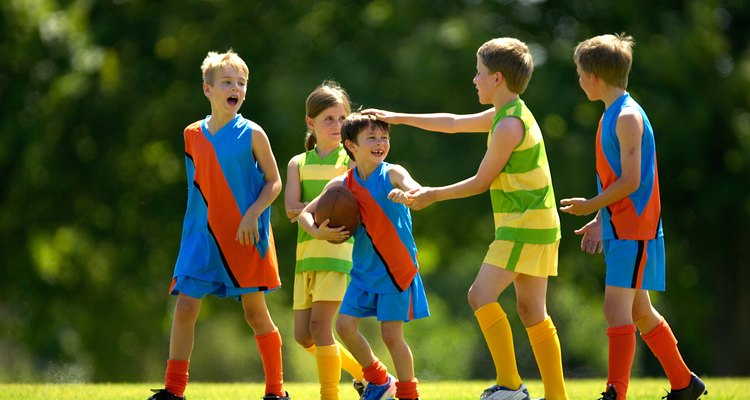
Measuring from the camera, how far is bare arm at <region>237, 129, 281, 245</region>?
23.0ft

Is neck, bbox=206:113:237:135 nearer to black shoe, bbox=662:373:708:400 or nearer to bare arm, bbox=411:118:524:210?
bare arm, bbox=411:118:524:210

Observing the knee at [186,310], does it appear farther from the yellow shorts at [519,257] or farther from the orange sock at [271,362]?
the yellow shorts at [519,257]

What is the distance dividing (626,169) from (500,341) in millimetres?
1133

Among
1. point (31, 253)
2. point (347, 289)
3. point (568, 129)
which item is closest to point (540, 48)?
point (568, 129)

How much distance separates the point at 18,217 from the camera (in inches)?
817

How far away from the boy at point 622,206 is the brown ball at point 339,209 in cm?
114

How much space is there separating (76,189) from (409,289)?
15.2m

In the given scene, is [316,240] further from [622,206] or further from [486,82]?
[622,206]

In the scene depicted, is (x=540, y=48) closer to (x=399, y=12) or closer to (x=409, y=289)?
(x=399, y=12)

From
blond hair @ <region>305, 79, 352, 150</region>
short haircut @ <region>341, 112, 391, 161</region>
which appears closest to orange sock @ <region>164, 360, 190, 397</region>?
short haircut @ <region>341, 112, 391, 161</region>

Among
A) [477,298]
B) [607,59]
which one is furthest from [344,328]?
[607,59]

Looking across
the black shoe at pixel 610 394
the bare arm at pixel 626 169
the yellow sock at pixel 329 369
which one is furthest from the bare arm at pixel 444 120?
the black shoe at pixel 610 394

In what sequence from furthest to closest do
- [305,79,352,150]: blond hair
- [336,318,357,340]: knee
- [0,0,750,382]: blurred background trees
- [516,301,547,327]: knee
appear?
[0,0,750,382]: blurred background trees < [305,79,352,150]: blond hair < [336,318,357,340]: knee < [516,301,547,327]: knee

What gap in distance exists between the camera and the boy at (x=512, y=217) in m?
6.46
